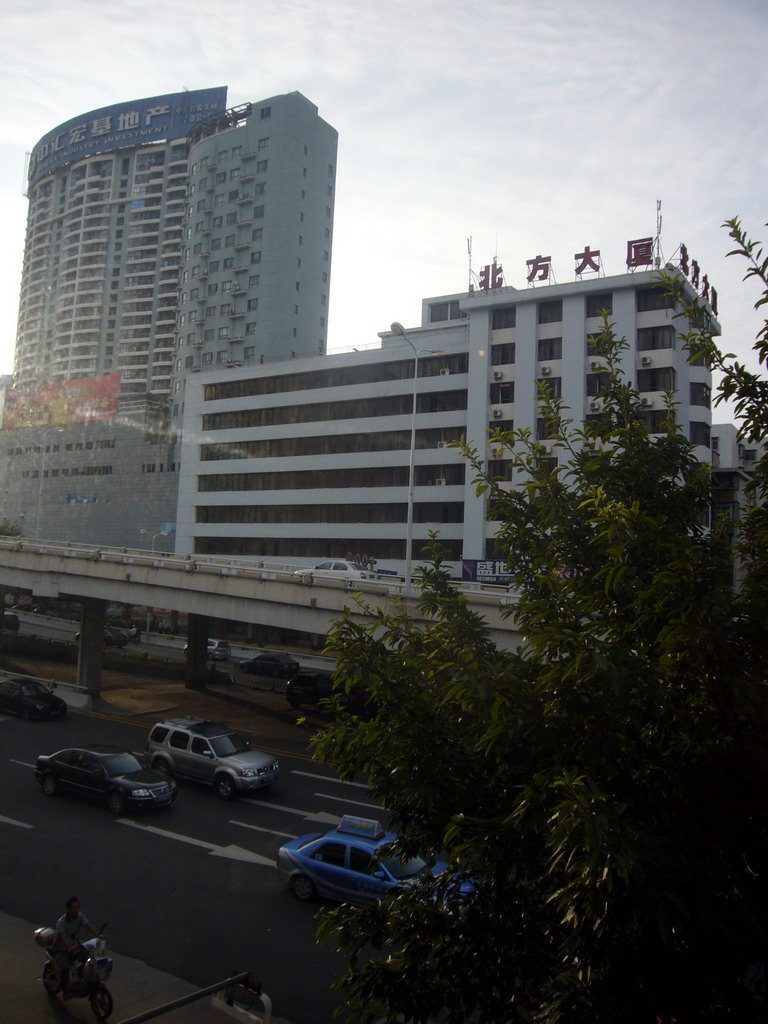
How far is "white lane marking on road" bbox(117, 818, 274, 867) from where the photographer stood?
15891 mm

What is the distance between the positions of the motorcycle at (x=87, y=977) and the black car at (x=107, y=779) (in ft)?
27.5

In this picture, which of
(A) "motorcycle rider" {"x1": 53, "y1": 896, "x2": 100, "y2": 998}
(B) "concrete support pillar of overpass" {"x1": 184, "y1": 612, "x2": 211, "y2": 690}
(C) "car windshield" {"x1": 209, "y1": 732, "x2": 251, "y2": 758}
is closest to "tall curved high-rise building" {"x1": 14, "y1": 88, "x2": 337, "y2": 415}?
(B) "concrete support pillar of overpass" {"x1": 184, "y1": 612, "x2": 211, "y2": 690}

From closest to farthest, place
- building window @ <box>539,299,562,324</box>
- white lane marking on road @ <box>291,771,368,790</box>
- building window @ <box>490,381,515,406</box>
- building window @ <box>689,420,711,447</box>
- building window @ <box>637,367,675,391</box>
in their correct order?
white lane marking on road @ <box>291,771,368,790</box> < building window @ <box>689,420,711,447</box> < building window @ <box>637,367,675,391</box> < building window @ <box>539,299,562,324</box> < building window @ <box>490,381,515,406</box>

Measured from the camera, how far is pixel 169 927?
12469 millimetres

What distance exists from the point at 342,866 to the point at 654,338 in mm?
38516

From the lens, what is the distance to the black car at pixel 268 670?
42.0 m

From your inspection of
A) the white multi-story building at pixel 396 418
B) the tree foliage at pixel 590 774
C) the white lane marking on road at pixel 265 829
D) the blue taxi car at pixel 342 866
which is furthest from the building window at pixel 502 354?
the tree foliage at pixel 590 774

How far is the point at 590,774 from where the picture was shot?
4.64 meters

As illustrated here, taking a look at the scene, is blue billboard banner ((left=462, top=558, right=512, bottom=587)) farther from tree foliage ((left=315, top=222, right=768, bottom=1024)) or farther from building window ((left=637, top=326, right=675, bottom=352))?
tree foliage ((left=315, top=222, right=768, bottom=1024))

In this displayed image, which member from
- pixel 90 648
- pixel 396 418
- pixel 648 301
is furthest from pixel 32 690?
pixel 648 301

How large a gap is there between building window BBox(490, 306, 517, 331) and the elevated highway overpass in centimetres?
2555

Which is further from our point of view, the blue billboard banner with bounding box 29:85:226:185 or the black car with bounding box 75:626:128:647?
the blue billboard banner with bounding box 29:85:226:185

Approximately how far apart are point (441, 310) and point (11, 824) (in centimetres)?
6053

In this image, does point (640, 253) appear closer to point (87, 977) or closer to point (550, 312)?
point (550, 312)
